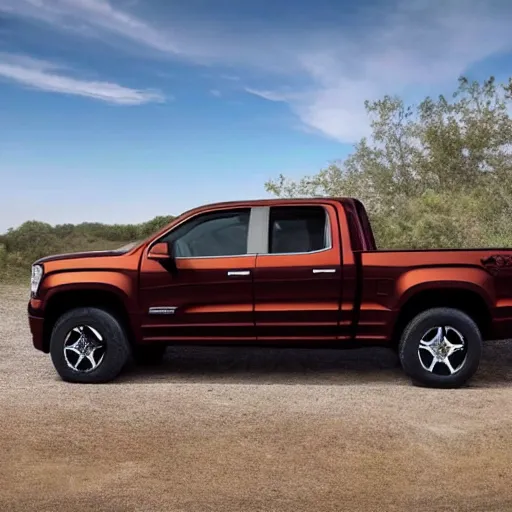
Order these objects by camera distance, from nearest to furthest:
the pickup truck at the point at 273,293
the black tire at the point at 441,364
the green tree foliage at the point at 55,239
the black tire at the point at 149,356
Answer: the black tire at the point at 441,364
the pickup truck at the point at 273,293
the black tire at the point at 149,356
the green tree foliage at the point at 55,239

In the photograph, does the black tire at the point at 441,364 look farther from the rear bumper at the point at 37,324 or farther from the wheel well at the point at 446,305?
the rear bumper at the point at 37,324

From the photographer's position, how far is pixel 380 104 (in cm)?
3259

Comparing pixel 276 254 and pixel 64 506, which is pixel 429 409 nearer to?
pixel 276 254

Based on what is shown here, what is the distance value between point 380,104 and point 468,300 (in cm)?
2493

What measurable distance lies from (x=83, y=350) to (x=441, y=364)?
3.60 metres

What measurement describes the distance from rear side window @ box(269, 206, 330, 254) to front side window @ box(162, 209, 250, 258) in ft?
0.98

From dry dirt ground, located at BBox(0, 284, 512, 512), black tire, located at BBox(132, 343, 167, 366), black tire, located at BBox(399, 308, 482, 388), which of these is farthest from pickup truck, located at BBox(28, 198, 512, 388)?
black tire, located at BBox(132, 343, 167, 366)

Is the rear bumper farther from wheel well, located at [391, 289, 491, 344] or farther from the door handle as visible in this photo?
wheel well, located at [391, 289, 491, 344]

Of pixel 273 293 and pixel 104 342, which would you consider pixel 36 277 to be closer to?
pixel 104 342

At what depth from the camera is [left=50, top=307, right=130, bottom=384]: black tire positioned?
8648mm

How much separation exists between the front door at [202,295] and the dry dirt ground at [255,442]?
0.56 m

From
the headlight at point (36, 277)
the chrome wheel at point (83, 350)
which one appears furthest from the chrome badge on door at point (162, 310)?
the headlight at point (36, 277)

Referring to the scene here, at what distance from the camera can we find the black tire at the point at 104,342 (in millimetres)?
8648

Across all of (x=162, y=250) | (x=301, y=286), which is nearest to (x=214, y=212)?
(x=162, y=250)
